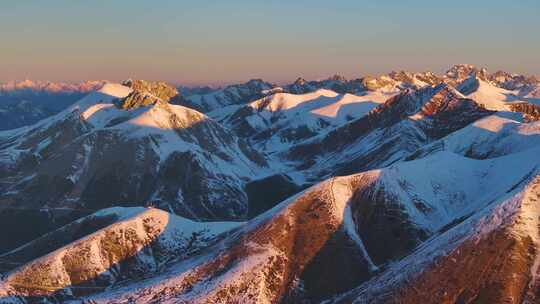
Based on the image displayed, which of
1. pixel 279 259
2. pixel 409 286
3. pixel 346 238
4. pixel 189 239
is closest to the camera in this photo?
pixel 409 286

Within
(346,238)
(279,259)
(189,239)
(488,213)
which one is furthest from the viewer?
(189,239)

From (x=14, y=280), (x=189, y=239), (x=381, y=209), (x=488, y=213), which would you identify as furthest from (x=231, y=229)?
(x=488, y=213)

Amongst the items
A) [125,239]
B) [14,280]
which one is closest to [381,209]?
[125,239]

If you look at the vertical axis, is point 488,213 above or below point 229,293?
above

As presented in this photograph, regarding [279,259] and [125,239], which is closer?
[279,259]

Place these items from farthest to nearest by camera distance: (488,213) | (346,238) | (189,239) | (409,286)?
(189,239), (346,238), (488,213), (409,286)

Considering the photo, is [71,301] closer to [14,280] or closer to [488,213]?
[14,280]

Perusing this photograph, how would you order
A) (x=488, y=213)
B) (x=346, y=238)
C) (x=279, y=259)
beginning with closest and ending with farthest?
(x=488, y=213), (x=279, y=259), (x=346, y=238)

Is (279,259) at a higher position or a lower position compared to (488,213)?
lower

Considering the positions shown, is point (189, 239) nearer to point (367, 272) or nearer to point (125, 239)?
point (125, 239)
